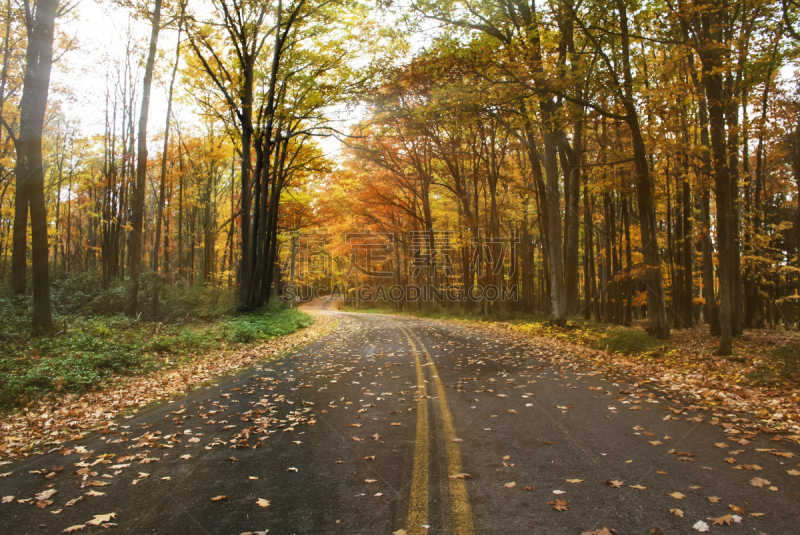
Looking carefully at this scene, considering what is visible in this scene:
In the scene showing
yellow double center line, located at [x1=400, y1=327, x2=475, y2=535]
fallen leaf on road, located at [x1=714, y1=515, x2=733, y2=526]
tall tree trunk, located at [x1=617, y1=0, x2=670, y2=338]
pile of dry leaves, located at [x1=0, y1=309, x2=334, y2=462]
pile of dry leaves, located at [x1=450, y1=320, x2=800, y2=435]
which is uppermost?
tall tree trunk, located at [x1=617, y1=0, x2=670, y2=338]

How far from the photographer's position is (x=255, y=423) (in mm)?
6012

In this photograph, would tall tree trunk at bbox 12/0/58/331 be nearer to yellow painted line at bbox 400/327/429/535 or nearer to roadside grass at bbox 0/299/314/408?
roadside grass at bbox 0/299/314/408

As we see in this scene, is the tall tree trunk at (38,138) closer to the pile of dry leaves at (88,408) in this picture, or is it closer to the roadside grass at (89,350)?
the roadside grass at (89,350)

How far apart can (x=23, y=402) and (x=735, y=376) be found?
1257 cm

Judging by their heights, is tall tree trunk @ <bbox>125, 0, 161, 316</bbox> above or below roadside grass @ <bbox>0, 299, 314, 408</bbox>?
above

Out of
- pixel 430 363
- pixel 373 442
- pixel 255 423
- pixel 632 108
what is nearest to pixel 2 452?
pixel 255 423

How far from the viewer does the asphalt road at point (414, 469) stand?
134 inches

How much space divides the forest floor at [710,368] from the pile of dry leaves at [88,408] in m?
8.74

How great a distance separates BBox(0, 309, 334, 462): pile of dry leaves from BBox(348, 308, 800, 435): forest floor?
8.74m

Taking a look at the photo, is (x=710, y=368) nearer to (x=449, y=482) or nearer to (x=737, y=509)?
(x=737, y=509)

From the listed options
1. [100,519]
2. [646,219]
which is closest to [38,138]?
[100,519]

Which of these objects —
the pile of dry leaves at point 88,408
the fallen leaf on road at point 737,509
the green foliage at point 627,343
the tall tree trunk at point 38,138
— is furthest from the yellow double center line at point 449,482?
the tall tree trunk at point 38,138

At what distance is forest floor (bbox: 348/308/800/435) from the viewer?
657 centimetres

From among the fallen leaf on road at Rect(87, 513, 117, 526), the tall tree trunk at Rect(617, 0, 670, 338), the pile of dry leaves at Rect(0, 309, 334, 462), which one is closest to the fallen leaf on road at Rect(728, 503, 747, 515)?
the fallen leaf on road at Rect(87, 513, 117, 526)
